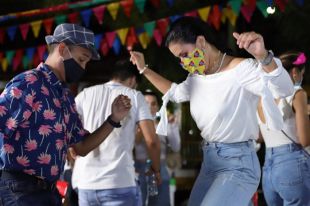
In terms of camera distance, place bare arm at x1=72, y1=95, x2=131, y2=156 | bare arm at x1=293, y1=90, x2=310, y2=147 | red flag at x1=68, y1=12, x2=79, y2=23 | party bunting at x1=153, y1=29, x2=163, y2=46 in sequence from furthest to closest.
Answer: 1. party bunting at x1=153, y1=29, x2=163, y2=46
2. red flag at x1=68, y1=12, x2=79, y2=23
3. bare arm at x1=293, y1=90, x2=310, y2=147
4. bare arm at x1=72, y1=95, x2=131, y2=156

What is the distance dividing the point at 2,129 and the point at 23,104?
148 mm

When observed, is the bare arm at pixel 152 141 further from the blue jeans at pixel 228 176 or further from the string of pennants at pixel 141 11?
the string of pennants at pixel 141 11

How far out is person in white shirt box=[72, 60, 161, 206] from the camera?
3639 millimetres

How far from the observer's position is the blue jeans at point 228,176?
2549mm

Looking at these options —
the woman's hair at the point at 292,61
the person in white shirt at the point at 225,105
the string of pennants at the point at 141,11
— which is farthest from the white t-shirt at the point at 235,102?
the string of pennants at the point at 141,11

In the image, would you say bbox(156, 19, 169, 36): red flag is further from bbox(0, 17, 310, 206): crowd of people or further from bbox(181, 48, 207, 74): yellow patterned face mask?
bbox(181, 48, 207, 74): yellow patterned face mask

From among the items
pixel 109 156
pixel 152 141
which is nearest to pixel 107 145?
pixel 109 156

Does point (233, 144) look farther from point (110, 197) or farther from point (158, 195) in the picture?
point (158, 195)

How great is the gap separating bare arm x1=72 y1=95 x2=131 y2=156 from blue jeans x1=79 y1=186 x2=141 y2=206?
2.39 feet

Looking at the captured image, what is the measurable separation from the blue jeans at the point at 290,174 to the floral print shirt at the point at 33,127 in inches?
63.9

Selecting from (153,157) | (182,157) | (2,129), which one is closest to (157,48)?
(182,157)

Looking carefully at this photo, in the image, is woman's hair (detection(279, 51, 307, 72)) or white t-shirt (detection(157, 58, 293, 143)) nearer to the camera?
white t-shirt (detection(157, 58, 293, 143))

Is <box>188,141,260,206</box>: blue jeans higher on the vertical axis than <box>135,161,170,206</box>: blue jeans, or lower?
higher

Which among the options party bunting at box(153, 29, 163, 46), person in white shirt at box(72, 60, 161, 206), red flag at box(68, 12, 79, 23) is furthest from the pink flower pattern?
party bunting at box(153, 29, 163, 46)
